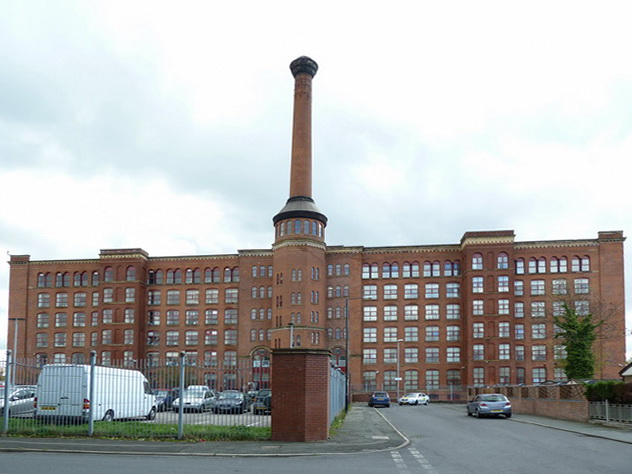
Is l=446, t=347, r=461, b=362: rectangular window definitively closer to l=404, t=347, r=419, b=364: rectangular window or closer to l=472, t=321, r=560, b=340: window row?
l=404, t=347, r=419, b=364: rectangular window

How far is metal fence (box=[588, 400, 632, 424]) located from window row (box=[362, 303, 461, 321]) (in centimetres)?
5161

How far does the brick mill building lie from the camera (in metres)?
77.6

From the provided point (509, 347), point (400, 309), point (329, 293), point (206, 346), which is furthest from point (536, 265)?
point (206, 346)

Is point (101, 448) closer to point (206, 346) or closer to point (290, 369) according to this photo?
point (290, 369)

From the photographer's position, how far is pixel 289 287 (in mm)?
77562

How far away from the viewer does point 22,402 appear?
71.8ft

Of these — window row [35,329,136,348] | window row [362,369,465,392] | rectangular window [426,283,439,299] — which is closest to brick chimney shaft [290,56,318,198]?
rectangular window [426,283,439,299]

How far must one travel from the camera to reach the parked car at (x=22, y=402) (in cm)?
2158

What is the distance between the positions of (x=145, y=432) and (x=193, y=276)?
68.6 meters

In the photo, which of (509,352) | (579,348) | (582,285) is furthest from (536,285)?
(579,348)

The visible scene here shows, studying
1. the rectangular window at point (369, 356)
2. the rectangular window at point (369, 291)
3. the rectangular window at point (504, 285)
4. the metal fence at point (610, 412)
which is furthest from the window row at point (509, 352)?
the metal fence at point (610, 412)

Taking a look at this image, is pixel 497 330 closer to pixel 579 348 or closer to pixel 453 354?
pixel 453 354

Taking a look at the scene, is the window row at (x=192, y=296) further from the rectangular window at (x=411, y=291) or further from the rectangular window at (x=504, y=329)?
the rectangular window at (x=504, y=329)

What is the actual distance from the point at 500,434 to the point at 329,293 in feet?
193
